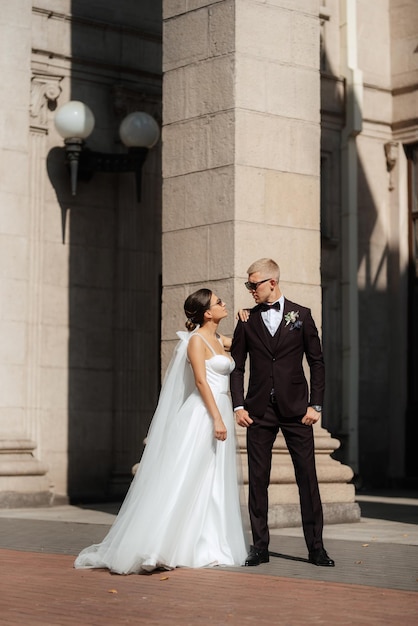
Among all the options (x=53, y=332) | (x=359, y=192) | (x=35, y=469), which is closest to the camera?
(x=35, y=469)

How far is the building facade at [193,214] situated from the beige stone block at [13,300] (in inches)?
1.3

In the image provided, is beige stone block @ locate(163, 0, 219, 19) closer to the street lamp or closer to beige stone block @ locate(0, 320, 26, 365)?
the street lamp

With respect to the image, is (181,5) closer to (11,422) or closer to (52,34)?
(52,34)

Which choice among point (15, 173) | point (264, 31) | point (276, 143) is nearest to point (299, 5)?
point (264, 31)

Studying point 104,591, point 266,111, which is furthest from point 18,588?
point 266,111

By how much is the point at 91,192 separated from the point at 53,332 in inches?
84.2

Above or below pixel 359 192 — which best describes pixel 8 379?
below

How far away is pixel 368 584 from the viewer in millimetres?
8586

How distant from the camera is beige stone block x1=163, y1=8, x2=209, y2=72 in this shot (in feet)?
45.9

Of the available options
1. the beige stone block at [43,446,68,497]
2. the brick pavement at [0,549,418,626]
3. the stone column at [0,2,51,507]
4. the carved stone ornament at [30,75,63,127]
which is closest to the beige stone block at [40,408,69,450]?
the beige stone block at [43,446,68,497]

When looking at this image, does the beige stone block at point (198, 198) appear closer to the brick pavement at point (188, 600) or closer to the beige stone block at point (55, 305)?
the brick pavement at point (188, 600)

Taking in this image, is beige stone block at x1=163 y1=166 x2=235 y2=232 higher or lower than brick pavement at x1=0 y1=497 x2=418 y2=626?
higher

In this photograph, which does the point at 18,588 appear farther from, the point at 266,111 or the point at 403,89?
the point at 403,89

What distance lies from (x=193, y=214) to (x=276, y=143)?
1.12m
